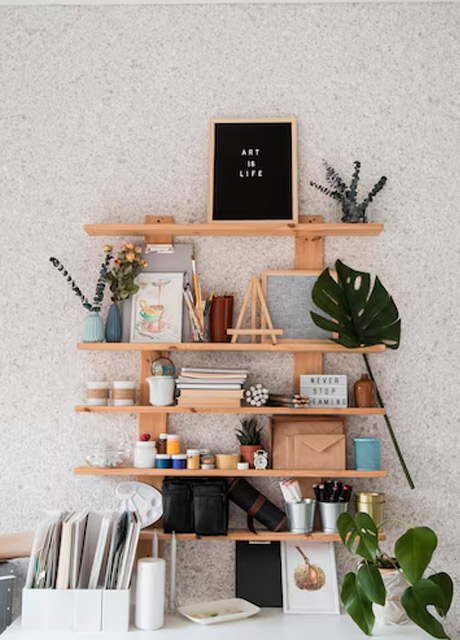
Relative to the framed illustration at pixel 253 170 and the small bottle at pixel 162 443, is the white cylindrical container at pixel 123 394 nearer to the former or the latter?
the small bottle at pixel 162 443

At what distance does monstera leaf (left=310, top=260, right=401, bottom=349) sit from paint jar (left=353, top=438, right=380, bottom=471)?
334 millimetres

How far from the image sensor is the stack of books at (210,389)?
222 centimetres

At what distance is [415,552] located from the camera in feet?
6.07

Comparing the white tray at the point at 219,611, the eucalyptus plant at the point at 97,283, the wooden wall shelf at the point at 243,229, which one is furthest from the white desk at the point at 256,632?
the wooden wall shelf at the point at 243,229

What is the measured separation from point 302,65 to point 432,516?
5.64 ft

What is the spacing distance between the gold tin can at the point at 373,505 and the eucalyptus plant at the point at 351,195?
3.12 feet

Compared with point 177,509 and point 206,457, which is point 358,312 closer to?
point 206,457

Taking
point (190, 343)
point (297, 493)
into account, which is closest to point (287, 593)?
point (297, 493)

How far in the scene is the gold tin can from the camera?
2.20 metres

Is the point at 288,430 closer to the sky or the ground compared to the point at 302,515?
closer to the sky

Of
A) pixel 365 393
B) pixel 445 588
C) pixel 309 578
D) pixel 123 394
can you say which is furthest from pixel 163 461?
pixel 445 588

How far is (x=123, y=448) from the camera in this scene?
92.7 inches

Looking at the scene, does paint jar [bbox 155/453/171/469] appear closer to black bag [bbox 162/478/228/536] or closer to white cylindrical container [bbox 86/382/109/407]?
black bag [bbox 162/478/228/536]

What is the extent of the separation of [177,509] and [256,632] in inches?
18.3
